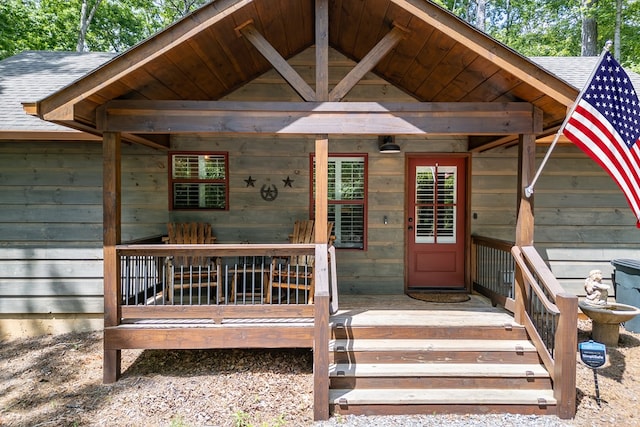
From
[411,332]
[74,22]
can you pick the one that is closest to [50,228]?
[411,332]

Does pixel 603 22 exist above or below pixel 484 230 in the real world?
above

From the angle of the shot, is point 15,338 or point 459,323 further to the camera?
point 15,338

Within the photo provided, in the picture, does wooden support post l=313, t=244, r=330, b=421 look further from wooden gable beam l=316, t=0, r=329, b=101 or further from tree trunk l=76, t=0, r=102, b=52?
tree trunk l=76, t=0, r=102, b=52

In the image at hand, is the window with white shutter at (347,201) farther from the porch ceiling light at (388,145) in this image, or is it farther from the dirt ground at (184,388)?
the dirt ground at (184,388)

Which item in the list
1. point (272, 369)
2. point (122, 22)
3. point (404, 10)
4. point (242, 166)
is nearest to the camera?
point (404, 10)

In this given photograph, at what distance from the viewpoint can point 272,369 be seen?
3992mm

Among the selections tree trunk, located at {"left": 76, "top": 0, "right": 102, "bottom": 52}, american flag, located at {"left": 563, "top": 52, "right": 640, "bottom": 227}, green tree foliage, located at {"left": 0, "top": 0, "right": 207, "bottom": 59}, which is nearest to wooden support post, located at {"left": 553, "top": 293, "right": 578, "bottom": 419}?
american flag, located at {"left": 563, "top": 52, "right": 640, "bottom": 227}

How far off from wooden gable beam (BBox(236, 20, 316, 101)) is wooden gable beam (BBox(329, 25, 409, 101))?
10.2 inches

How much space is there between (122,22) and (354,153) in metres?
16.4

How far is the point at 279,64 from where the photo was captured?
3.62 metres

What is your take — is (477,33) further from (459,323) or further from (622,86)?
(459,323)

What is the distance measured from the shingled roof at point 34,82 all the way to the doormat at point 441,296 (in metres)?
4.92

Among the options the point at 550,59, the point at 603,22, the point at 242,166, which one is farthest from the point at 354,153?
the point at 603,22

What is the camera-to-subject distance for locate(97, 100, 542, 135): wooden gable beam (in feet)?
11.9
